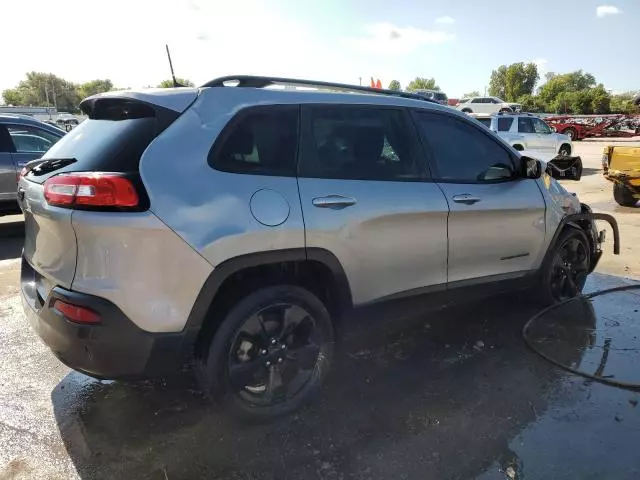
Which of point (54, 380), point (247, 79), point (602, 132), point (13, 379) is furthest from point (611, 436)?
point (602, 132)

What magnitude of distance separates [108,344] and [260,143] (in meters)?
1.28

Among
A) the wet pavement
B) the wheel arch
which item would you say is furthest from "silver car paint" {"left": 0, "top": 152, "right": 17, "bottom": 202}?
the wheel arch

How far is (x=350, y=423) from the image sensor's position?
9.66ft

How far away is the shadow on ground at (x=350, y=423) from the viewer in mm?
2600

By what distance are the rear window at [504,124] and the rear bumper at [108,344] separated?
56.1 ft

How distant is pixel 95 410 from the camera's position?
3117 mm

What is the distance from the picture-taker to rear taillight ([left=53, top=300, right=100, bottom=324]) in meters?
2.43

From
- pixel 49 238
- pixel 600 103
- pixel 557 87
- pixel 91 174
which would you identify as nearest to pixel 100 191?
pixel 91 174

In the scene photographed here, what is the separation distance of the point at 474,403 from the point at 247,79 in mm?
2347

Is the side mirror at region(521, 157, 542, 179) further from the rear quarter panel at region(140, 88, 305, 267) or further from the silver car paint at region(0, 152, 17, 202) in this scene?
the silver car paint at region(0, 152, 17, 202)

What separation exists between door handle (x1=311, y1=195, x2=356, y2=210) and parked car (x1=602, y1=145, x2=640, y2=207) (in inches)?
360

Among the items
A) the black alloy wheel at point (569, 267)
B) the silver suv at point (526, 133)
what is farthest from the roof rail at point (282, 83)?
the silver suv at point (526, 133)

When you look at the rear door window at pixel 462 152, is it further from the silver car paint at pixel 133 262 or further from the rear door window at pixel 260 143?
the silver car paint at pixel 133 262

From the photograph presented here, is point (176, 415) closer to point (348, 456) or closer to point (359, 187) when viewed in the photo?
point (348, 456)
